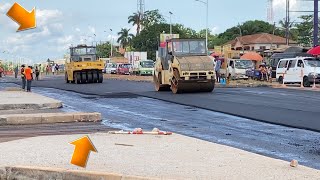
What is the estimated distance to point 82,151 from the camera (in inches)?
282

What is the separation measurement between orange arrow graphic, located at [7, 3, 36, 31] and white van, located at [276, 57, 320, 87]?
2819 cm

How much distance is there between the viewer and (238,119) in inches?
625

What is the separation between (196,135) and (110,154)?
12.4ft

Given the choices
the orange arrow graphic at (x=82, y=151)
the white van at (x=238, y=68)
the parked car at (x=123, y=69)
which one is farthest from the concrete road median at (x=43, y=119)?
the parked car at (x=123, y=69)

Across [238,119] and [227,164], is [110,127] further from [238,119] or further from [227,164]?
[227,164]

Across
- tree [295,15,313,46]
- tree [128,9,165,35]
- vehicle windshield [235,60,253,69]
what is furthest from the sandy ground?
tree [128,9,165,35]

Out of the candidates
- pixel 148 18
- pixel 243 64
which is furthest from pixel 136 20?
pixel 243 64

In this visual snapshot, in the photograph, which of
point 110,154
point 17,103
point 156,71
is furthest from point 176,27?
point 110,154

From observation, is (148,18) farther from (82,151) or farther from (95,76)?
(82,151)

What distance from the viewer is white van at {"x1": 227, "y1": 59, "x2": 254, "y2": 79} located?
48656 mm

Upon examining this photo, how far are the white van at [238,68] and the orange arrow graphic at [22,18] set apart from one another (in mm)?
41408

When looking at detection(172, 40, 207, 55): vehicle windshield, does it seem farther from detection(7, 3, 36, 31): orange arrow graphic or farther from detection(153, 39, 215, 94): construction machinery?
detection(7, 3, 36, 31): orange arrow graphic

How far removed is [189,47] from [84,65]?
16758 mm

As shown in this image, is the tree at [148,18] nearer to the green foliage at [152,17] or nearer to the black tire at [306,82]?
the green foliage at [152,17]
